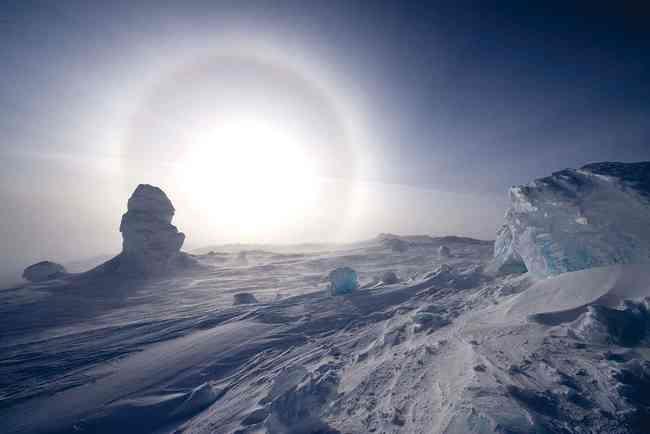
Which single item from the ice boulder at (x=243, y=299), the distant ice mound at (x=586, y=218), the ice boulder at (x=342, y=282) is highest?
the distant ice mound at (x=586, y=218)

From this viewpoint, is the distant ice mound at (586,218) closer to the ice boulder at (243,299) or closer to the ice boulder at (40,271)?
the ice boulder at (243,299)

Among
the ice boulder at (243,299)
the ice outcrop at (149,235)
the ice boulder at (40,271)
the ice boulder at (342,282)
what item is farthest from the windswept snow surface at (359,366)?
the ice boulder at (40,271)

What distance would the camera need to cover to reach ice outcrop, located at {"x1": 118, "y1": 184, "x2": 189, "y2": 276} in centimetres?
2259

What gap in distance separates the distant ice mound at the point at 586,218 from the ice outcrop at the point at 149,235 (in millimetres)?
26116

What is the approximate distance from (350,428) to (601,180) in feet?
28.4

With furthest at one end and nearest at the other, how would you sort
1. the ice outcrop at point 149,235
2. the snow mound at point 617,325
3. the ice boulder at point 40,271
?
the ice boulder at point 40,271, the ice outcrop at point 149,235, the snow mound at point 617,325

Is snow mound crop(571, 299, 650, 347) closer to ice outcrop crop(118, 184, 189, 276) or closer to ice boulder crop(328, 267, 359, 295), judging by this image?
ice boulder crop(328, 267, 359, 295)

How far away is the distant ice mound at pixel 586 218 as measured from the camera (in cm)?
614

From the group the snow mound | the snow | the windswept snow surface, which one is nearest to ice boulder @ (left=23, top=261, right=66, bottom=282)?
the snow

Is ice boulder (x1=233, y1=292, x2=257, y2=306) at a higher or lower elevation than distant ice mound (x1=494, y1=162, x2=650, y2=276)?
lower

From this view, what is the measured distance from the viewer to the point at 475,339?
5016mm

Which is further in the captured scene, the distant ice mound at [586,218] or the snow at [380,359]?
the distant ice mound at [586,218]

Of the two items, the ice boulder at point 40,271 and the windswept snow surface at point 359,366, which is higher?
the windswept snow surface at point 359,366

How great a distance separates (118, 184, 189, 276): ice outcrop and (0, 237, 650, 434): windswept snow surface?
1232 cm
